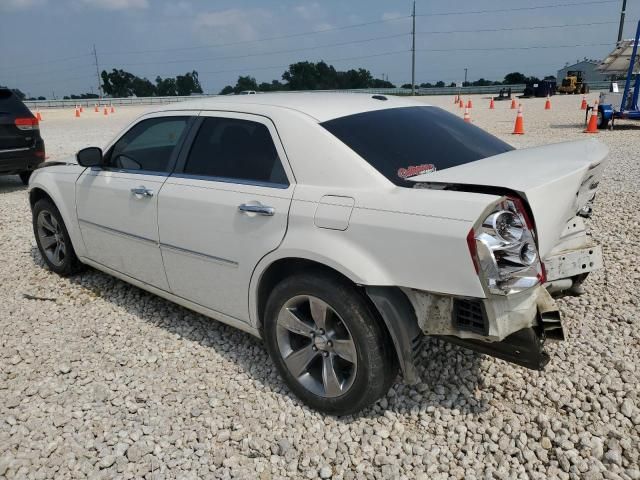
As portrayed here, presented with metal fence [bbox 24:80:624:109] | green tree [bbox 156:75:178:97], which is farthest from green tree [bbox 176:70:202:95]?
metal fence [bbox 24:80:624:109]

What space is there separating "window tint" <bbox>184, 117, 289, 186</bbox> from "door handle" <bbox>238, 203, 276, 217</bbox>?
0.52 ft

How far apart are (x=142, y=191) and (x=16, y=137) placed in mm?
6760

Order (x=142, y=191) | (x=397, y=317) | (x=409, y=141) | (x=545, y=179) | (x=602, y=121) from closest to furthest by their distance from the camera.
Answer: (x=545, y=179)
(x=397, y=317)
(x=409, y=141)
(x=142, y=191)
(x=602, y=121)

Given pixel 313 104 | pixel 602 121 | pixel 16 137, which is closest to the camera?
pixel 313 104

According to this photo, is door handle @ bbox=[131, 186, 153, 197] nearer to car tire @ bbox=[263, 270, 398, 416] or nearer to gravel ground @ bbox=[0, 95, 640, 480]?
gravel ground @ bbox=[0, 95, 640, 480]

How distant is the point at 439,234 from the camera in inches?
85.7

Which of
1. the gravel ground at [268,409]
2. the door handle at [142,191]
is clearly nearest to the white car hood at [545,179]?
the gravel ground at [268,409]

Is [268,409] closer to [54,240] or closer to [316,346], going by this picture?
[316,346]

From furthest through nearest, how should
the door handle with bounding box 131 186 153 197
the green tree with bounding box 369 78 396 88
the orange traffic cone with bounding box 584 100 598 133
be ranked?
the green tree with bounding box 369 78 396 88
the orange traffic cone with bounding box 584 100 598 133
the door handle with bounding box 131 186 153 197

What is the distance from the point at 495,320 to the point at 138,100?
57794mm

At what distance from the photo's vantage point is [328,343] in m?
2.72

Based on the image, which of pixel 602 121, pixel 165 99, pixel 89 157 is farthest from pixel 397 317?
pixel 165 99

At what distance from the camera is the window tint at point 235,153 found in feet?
9.64

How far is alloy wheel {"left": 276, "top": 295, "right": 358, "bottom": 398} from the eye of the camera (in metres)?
2.67
